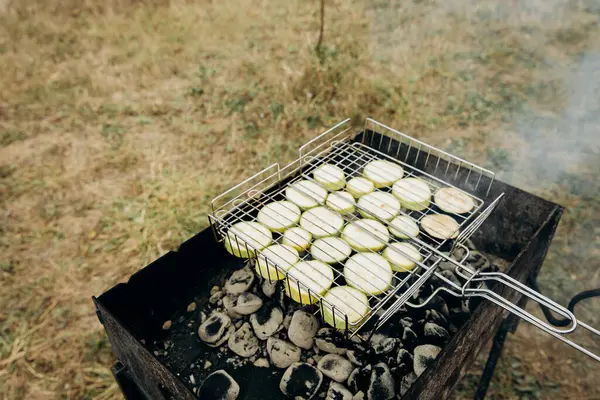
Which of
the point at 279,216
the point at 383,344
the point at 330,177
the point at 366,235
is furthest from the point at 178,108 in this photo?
the point at 383,344

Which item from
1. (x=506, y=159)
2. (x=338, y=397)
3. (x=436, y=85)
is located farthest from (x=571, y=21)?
(x=338, y=397)

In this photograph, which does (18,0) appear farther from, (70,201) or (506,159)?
(506,159)

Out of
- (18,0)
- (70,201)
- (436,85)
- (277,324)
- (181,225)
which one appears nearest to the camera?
(277,324)

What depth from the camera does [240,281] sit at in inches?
137

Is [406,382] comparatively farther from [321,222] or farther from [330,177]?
[330,177]

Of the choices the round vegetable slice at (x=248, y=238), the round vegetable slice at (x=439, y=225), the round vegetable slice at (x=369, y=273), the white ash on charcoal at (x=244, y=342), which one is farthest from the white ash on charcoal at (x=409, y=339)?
the round vegetable slice at (x=248, y=238)

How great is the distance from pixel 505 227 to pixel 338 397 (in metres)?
2.21

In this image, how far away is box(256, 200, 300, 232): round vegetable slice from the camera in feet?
10.8

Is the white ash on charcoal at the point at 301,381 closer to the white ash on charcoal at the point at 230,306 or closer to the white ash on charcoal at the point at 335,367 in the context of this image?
the white ash on charcoal at the point at 335,367

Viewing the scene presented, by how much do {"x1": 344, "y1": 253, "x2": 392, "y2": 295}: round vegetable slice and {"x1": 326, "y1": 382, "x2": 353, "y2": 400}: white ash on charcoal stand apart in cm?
68

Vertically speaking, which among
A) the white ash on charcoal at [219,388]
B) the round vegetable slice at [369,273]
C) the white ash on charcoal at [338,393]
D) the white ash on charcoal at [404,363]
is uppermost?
the round vegetable slice at [369,273]

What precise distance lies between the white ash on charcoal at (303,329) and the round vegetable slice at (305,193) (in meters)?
0.86

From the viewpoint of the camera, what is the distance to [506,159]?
6137mm

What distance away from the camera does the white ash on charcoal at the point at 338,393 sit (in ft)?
9.27
